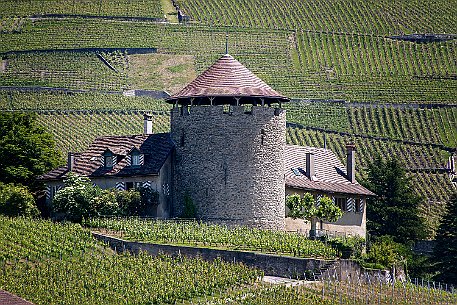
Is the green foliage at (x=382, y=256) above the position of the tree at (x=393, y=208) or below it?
below

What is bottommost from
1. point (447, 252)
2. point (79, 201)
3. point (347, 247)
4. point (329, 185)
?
point (447, 252)

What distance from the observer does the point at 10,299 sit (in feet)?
136

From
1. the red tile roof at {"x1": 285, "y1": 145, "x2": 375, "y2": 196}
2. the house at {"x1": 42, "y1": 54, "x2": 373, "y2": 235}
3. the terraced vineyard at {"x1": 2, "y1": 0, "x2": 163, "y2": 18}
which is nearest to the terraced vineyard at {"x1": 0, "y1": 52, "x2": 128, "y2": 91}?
the terraced vineyard at {"x1": 2, "y1": 0, "x2": 163, "y2": 18}

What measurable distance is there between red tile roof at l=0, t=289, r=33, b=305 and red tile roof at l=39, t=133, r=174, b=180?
43.5ft

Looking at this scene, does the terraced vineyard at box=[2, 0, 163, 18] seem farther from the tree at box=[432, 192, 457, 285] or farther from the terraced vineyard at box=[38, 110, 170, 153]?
the tree at box=[432, 192, 457, 285]

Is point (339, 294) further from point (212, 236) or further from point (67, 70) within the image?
point (67, 70)

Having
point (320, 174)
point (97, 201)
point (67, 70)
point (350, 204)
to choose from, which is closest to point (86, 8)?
point (67, 70)

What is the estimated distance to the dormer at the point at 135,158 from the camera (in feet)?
184

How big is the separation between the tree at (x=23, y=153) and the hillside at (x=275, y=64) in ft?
56.8

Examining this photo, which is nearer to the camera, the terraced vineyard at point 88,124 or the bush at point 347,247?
the bush at point 347,247

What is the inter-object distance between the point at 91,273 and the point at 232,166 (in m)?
9.49

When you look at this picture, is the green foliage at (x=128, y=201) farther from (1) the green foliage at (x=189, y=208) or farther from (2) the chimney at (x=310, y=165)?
(2) the chimney at (x=310, y=165)

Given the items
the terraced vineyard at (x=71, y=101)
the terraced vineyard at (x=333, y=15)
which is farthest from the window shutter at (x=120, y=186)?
the terraced vineyard at (x=333, y=15)

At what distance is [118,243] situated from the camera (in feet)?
167
